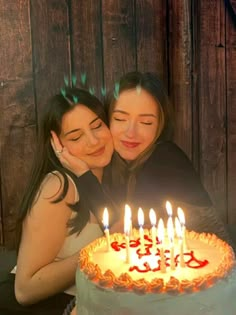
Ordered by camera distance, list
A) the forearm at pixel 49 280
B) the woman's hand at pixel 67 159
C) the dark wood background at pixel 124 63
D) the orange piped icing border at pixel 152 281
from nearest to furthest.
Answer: the orange piped icing border at pixel 152 281 → the forearm at pixel 49 280 → the woman's hand at pixel 67 159 → the dark wood background at pixel 124 63

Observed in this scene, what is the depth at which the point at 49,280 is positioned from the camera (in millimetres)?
2340

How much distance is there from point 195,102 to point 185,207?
131 cm

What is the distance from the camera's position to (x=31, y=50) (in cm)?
309

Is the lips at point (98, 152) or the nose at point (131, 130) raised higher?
the nose at point (131, 130)

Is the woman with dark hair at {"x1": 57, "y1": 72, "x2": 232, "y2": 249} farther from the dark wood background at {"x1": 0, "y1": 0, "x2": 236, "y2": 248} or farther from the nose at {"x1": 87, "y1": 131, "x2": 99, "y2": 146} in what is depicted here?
the dark wood background at {"x1": 0, "y1": 0, "x2": 236, "y2": 248}

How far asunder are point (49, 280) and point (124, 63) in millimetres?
1567

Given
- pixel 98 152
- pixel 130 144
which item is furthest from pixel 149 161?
pixel 98 152

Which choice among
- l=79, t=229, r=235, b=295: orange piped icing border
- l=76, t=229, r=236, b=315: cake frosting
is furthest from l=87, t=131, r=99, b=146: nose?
l=79, t=229, r=235, b=295: orange piped icing border

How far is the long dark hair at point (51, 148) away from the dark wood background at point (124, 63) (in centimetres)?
55

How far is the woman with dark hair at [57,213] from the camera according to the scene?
2342 mm

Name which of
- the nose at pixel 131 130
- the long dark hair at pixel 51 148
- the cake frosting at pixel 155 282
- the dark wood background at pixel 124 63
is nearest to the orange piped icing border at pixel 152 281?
the cake frosting at pixel 155 282

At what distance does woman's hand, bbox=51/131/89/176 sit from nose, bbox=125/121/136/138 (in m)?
0.24

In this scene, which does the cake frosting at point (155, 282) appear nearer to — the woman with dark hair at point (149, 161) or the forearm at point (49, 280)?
the forearm at point (49, 280)

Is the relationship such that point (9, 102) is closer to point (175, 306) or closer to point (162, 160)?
point (162, 160)
